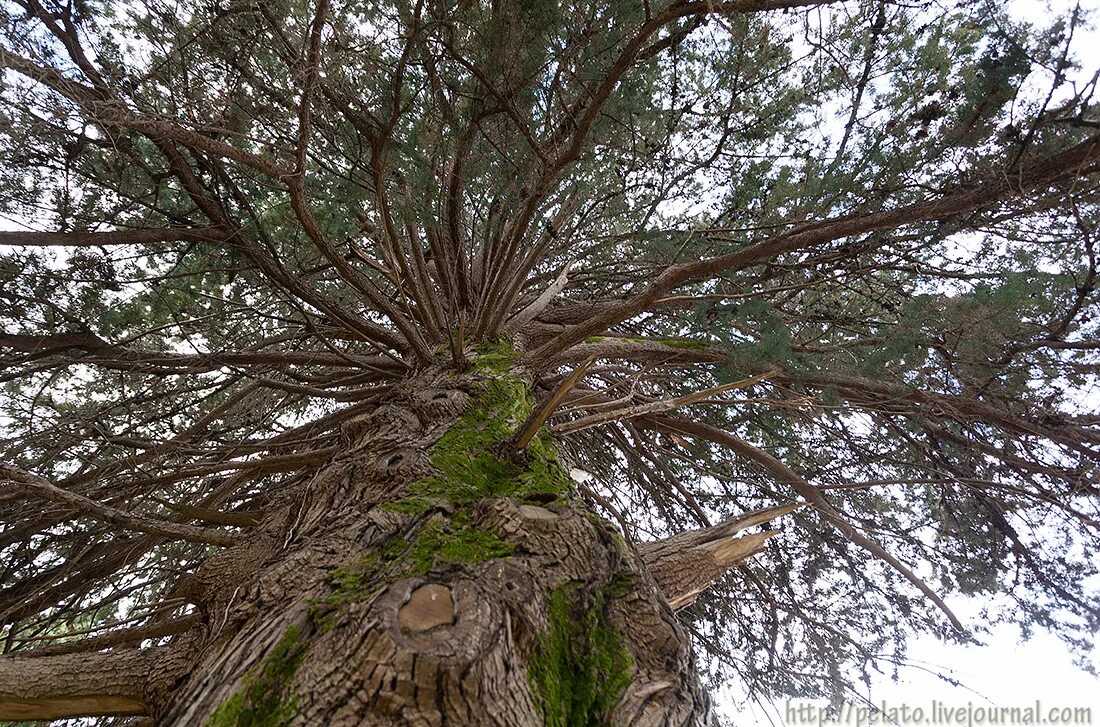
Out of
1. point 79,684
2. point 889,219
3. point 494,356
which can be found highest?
point 889,219

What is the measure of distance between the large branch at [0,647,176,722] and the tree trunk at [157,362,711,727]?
0.07m

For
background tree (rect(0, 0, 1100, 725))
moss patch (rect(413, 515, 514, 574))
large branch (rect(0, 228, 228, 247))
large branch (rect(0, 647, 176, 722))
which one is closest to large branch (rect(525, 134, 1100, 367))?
background tree (rect(0, 0, 1100, 725))

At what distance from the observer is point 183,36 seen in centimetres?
302

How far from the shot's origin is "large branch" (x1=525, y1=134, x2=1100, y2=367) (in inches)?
88.1

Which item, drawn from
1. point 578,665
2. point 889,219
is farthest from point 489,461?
point 889,219

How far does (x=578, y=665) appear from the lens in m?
1.35

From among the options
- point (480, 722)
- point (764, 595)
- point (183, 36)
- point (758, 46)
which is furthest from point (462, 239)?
point (480, 722)

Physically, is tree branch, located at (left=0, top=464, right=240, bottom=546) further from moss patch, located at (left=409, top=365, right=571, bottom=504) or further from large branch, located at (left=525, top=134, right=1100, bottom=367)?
large branch, located at (left=525, top=134, right=1100, bottom=367)

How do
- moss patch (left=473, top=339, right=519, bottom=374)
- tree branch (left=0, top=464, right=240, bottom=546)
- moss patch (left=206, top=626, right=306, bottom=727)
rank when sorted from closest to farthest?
1. moss patch (left=206, top=626, right=306, bottom=727)
2. tree branch (left=0, top=464, right=240, bottom=546)
3. moss patch (left=473, top=339, right=519, bottom=374)

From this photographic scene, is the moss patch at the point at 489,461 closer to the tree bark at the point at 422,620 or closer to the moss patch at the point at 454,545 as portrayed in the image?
the tree bark at the point at 422,620

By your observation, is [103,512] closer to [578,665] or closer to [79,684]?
[79,684]

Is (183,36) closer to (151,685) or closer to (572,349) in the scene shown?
(572,349)

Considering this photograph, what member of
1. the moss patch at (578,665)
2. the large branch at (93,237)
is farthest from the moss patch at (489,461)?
the large branch at (93,237)

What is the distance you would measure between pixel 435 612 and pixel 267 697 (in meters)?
0.32
